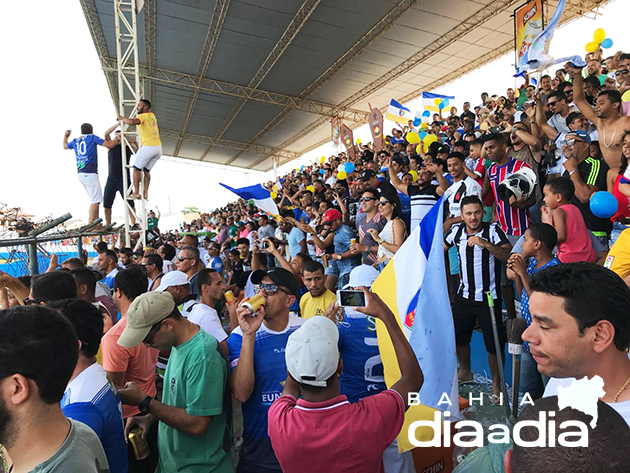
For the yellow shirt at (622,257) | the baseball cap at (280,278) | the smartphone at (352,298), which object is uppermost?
the yellow shirt at (622,257)

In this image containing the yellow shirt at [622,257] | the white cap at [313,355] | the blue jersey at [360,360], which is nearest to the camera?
the white cap at [313,355]

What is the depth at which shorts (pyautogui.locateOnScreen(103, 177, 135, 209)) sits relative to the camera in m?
8.27

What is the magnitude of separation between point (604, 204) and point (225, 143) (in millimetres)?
28484

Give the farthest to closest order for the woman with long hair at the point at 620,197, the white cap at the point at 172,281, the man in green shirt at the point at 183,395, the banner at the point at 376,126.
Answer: the banner at the point at 376,126
the white cap at the point at 172,281
the woman with long hair at the point at 620,197
the man in green shirt at the point at 183,395

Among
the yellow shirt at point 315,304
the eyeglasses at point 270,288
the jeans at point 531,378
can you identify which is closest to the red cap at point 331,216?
the yellow shirt at point 315,304

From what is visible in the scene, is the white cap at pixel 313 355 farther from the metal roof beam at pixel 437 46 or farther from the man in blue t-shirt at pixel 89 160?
the metal roof beam at pixel 437 46

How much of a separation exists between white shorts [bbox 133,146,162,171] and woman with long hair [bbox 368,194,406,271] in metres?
4.78

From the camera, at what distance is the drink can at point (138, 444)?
6.64ft

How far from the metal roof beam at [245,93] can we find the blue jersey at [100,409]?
1844 centimetres

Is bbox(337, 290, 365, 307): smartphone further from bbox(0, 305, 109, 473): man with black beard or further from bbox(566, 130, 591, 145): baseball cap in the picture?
bbox(566, 130, 591, 145): baseball cap

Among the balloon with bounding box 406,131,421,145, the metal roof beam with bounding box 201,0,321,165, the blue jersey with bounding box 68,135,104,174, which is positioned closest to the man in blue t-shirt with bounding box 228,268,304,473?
the blue jersey with bounding box 68,135,104,174

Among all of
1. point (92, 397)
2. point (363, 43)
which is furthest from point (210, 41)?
point (92, 397)

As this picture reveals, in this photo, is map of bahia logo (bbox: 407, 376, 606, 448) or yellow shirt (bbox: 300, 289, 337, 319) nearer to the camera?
map of bahia logo (bbox: 407, 376, 606, 448)

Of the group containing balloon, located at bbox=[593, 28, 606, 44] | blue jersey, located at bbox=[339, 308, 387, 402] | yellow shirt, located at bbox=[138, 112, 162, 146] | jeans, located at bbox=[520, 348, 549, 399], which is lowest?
jeans, located at bbox=[520, 348, 549, 399]
